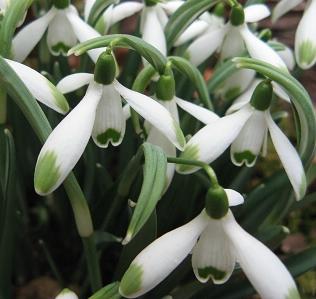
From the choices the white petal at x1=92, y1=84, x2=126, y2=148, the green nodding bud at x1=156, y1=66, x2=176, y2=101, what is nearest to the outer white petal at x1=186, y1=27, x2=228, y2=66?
the green nodding bud at x1=156, y1=66, x2=176, y2=101

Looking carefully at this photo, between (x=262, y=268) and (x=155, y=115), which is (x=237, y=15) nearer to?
(x=155, y=115)

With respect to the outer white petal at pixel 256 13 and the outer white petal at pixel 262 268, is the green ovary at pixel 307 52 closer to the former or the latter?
the outer white petal at pixel 256 13

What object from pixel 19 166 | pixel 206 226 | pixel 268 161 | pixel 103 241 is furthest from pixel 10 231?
pixel 268 161

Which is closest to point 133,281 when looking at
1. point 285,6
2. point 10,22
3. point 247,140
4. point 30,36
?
point 247,140

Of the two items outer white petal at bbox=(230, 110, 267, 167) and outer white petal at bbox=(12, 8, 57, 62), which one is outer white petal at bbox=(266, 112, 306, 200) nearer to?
outer white petal at bbox=(230, 110, 267, 167)

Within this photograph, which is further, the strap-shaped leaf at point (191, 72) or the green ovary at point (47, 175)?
the strap-shaped leaf at point (191, 72)

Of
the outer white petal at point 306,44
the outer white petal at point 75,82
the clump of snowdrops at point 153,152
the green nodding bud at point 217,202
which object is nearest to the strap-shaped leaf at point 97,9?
the clump of snowdrops at point 153,152
